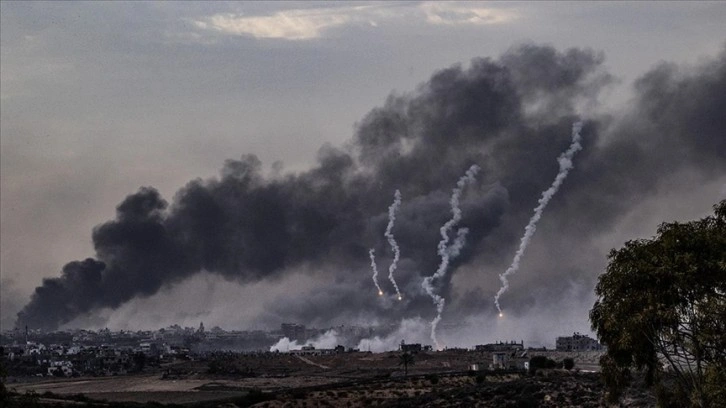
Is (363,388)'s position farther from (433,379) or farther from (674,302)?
(674,302)

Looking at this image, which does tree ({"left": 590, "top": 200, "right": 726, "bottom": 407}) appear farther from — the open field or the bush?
the bush

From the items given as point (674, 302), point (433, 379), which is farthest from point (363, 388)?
point (674, 302)

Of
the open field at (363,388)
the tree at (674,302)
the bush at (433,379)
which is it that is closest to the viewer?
the tree at (674,302)

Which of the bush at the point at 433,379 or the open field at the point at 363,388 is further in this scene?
the bush at the point at 433,379

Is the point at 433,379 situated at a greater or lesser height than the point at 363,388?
greater

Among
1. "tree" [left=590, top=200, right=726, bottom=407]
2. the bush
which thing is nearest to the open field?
the bush

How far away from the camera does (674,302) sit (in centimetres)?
3916

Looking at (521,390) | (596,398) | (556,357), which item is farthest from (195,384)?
(596,398)

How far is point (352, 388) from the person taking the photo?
122 m

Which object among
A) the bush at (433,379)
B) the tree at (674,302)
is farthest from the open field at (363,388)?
the tree at (674,302)

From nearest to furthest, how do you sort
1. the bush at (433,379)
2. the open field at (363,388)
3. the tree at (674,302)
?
the tree at (674,302) → the open field at (363,388) → the bush at (433,379)

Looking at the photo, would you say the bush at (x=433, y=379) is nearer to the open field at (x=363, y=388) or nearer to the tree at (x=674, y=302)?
the open field at (x=363, y=388)

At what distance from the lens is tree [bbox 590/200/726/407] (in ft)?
125

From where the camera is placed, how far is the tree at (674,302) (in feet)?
125
